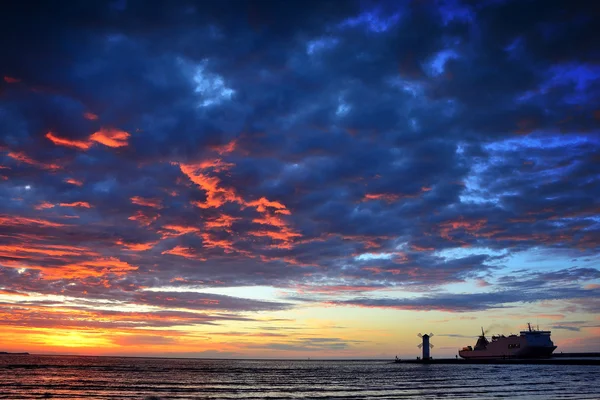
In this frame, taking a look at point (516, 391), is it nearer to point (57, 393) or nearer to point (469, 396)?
point (469, 396)

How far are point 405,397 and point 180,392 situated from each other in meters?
29.1

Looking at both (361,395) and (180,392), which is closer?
(361,395)

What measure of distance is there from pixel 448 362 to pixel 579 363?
A: 60377 mm

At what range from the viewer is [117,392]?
60.2 m

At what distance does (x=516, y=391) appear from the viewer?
56938 millimetres

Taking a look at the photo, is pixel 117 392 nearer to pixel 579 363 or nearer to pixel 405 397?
pixel 405 397

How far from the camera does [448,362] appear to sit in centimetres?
19612

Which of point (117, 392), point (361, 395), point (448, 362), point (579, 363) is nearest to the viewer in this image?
point (361, 395)

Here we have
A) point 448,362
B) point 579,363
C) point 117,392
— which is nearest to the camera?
point 117,392

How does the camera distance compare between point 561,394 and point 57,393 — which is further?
point 57,393

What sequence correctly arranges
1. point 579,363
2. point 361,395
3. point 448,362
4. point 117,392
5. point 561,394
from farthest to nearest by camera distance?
point 448,362 → point 579,363 → point 117,392 → point 361,395 → point 561,394

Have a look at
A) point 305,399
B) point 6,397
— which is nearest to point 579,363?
point 305,399

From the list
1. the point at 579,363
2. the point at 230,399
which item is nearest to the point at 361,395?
the point at 230,399

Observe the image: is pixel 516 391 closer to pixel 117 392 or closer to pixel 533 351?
pixel 117 392
